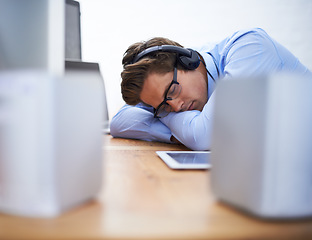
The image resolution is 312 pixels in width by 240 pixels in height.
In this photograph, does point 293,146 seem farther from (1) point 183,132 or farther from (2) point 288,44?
(2) point 288,44

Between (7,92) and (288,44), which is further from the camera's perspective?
(288,44)

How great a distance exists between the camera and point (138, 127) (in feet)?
3.54

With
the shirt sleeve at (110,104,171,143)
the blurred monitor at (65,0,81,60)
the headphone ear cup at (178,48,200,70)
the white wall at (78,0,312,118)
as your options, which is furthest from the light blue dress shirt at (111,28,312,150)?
the white wall at (78,0,312,118)

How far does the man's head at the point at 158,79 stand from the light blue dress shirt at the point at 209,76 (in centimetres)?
7

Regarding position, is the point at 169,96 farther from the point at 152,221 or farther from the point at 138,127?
the point at 152,221

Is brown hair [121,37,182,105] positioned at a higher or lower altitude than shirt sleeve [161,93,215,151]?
higher

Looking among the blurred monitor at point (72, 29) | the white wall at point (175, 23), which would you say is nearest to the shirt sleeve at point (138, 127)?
the blurred monitor at point (72, 29)

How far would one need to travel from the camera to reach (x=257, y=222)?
27cm

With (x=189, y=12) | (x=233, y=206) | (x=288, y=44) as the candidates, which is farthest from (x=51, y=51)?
(x=288, y=44)

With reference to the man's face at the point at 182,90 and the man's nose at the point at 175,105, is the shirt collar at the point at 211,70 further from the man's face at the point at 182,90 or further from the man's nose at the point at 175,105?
the man's nose at the point at 175,105

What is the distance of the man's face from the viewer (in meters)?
1.06

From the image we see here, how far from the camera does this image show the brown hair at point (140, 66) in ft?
3.50

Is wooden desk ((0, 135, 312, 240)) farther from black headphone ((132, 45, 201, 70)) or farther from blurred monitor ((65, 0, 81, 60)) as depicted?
blurred monitor ((65, 0, 81, 60))

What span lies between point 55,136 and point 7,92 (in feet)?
0.21
